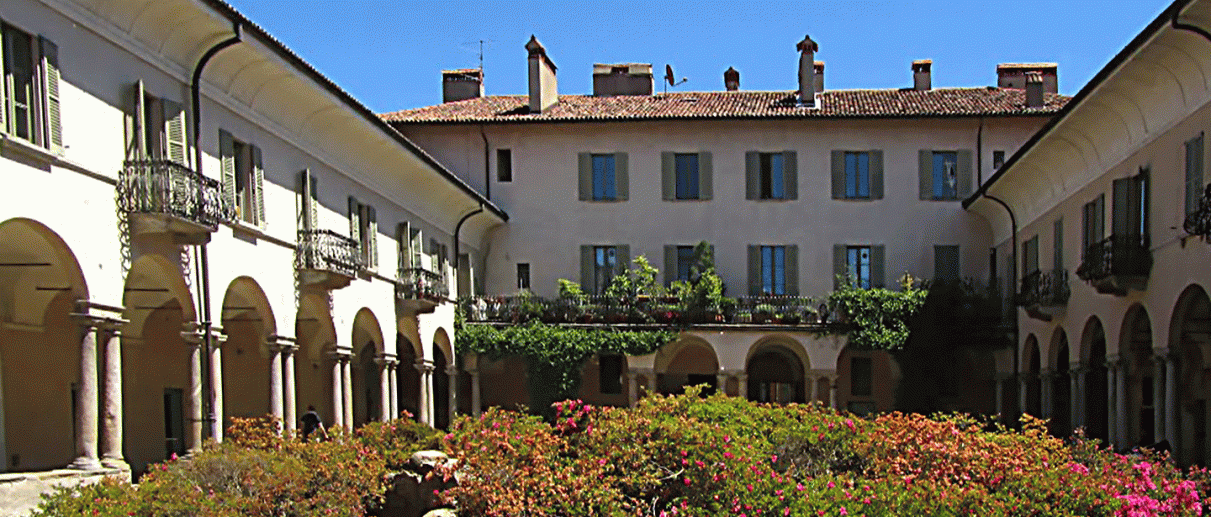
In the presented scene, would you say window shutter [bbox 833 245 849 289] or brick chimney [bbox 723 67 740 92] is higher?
brick chimney [bbox 723 67 740 92]

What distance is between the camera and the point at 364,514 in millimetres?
18141

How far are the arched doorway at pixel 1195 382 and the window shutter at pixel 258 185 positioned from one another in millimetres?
19362

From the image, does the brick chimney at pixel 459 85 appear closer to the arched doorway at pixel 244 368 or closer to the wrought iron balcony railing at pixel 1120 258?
the arched doorway at pixel 244 368

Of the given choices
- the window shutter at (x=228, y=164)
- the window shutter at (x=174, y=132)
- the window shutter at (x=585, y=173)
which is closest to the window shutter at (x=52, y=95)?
the window shutter at (x=174, y=132)

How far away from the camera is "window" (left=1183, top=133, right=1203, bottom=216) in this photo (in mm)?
24125

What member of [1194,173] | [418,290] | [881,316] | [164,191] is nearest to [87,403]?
[164,191]

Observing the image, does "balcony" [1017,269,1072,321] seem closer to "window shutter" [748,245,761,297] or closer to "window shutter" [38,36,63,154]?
"window shutter" [748,245,761,297]

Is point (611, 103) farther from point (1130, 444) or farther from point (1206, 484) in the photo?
point (1206, 484)

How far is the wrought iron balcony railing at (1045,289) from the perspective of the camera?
1344 inches

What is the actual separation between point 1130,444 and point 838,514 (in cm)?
1668

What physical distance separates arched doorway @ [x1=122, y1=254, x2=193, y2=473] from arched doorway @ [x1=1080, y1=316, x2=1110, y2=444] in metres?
21.5

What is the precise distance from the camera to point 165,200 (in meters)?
20.5

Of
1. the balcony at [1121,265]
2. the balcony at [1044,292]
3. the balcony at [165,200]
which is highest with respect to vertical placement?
the balcony at [165,200]

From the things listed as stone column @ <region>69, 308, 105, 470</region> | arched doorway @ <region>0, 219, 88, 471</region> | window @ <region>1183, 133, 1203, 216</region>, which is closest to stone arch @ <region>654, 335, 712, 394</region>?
window @ <region>1183, 133, 1203, 216</region>
